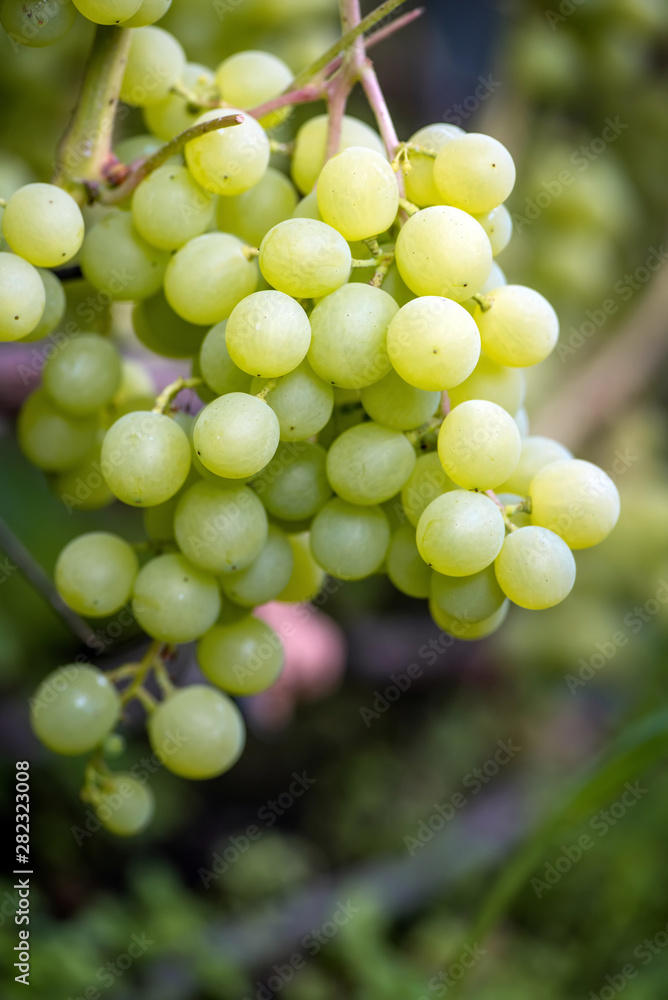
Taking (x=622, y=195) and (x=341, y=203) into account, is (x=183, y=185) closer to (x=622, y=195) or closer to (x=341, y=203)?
(x=341, y=203)

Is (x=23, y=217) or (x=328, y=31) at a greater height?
(x=328, y=31)

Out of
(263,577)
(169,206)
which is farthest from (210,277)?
(263,577)

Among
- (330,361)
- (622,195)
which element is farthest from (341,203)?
(622,195)

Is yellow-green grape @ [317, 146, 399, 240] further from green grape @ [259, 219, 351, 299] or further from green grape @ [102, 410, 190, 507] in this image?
green grape @ [102, 410, 190, 507]

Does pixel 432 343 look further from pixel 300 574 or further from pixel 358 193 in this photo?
pixel 300 574

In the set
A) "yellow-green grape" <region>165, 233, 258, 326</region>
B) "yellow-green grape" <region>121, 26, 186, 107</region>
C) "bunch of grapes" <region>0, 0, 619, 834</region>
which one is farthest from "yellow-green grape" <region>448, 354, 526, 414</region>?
"yellow-green grape" <region>121, 26, 186, 107</region>

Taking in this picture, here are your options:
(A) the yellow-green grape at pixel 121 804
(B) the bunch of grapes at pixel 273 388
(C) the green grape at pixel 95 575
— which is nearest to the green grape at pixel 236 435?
(B) the bunch of grapes at pixel 273 388
